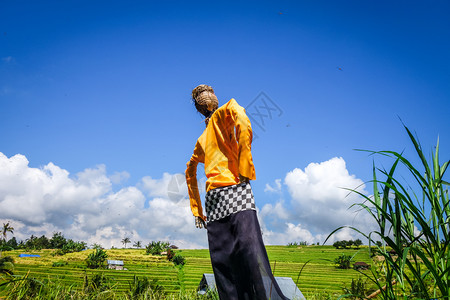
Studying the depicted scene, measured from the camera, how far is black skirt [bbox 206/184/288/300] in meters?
2.14

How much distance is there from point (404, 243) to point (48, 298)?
9.45 feet

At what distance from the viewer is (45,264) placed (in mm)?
4215

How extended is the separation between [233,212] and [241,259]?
0.36 metres

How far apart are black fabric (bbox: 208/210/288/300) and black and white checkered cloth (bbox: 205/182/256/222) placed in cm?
4

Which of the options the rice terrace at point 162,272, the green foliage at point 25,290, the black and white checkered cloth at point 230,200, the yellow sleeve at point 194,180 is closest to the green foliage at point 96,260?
the rice terrace at point 162,272

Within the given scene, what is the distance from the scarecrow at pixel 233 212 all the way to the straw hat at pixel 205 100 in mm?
214

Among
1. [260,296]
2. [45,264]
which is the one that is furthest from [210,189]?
[45,264]

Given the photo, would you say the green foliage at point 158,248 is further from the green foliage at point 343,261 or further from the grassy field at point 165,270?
the green foliage at point 343,261

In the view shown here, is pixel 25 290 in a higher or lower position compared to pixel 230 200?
lower

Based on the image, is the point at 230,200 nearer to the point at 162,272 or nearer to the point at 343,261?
the point at 343,261

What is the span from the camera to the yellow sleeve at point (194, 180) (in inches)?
114

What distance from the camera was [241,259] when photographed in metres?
2.23

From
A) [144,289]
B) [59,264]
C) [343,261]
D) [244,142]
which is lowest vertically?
[144,289]

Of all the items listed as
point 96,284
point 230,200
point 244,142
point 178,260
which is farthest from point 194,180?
point 178,260
